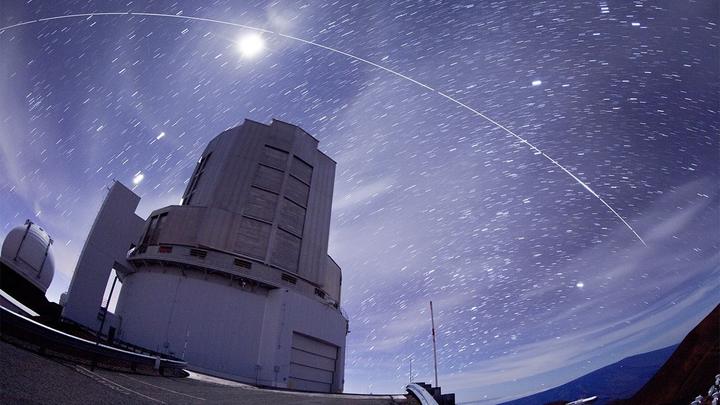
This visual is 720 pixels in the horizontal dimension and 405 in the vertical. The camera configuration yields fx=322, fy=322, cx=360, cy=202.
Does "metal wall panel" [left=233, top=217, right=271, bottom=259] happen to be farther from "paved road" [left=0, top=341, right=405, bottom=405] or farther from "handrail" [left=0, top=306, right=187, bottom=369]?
"paved road" [left=0, top=341, right=405, bottom=405]

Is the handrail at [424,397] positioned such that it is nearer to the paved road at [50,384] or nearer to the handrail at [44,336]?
the paved road at [50,384]

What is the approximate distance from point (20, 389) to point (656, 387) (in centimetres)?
6205

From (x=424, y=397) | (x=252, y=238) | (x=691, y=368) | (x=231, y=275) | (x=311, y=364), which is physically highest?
(x=252, y=238)

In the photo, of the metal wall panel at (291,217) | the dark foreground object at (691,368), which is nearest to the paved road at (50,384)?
the metal wall panel at (291,217)

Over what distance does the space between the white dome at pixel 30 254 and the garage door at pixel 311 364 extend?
17.9 m

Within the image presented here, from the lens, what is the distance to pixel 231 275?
2452 centimetres

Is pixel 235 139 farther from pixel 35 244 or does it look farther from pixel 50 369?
pixel 50 369

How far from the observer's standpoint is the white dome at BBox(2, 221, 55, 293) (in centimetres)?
2066

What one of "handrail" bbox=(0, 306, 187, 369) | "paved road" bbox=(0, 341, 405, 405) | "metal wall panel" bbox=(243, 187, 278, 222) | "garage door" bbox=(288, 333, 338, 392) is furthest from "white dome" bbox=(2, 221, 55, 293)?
"paved road" bbox=(0, 341, 405, 405)

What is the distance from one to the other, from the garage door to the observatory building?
0.08 metres

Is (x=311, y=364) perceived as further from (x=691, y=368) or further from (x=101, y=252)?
(x=691, y=368)

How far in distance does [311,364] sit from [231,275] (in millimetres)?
9368

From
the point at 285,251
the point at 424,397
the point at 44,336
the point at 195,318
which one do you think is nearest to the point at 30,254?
the point at 195,318

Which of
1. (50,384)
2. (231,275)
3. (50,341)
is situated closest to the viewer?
(50,384)
